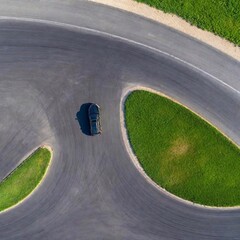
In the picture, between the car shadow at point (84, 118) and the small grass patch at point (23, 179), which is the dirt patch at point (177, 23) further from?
the small grass patch at point (23, 179)

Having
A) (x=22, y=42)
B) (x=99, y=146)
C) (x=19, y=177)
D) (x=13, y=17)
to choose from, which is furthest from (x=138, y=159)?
(x=13, y=17)

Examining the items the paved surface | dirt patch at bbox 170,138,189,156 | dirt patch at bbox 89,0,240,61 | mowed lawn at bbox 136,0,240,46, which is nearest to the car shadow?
the paved surface

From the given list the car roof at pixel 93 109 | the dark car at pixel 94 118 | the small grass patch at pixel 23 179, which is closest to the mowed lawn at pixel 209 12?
the car roof at pixel 93 109

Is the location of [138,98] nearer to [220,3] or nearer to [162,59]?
[162,59]

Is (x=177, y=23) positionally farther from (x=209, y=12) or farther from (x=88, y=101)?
(x=88, y=101)

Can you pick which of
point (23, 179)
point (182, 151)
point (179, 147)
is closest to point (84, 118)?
point (23, 179)

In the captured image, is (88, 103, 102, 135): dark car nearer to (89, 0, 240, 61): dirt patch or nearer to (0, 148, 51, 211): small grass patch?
(0, 148, 51, 211): small grass patch
